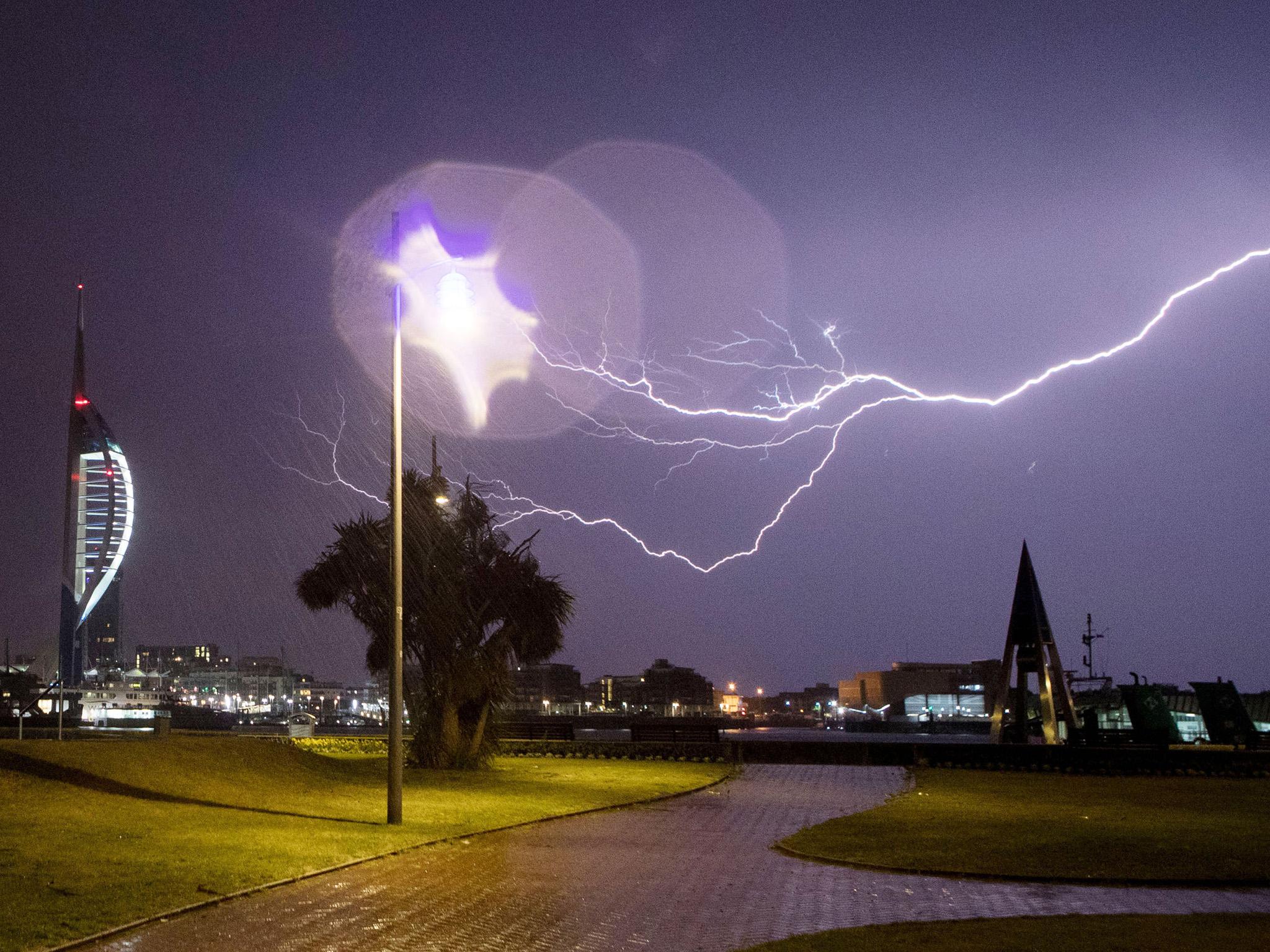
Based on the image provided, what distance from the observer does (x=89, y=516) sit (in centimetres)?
13212

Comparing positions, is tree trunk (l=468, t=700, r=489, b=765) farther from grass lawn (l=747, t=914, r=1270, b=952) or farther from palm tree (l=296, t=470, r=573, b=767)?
grass lawn (l=747, t=914, r=1270, b=952)

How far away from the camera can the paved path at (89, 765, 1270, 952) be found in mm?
8672

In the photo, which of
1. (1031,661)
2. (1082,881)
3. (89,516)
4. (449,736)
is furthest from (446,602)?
(89,516)

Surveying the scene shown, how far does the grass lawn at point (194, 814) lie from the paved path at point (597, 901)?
718 mm

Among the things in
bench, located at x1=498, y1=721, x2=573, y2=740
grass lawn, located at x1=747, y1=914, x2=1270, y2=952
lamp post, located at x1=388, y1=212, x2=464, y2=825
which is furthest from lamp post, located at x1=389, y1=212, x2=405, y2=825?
bench, located at x1=498, y1=721, x2=573, y2=740

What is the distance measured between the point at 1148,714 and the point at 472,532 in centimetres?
2413

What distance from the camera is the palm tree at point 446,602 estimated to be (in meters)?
27.4

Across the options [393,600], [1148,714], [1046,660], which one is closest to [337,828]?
[393,600]

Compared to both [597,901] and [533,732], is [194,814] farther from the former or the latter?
[533,732]

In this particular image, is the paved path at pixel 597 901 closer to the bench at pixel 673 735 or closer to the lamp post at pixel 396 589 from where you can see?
the lamp post at pixel 396 589

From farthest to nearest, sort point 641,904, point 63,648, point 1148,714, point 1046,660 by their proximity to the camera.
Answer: point 63,648
point 1046,660
point 1148,714
point 641,904

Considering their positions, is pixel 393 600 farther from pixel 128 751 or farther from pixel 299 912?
pixel 128 751

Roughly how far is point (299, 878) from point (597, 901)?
3057 millimetres

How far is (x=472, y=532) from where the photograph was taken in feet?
94.0
